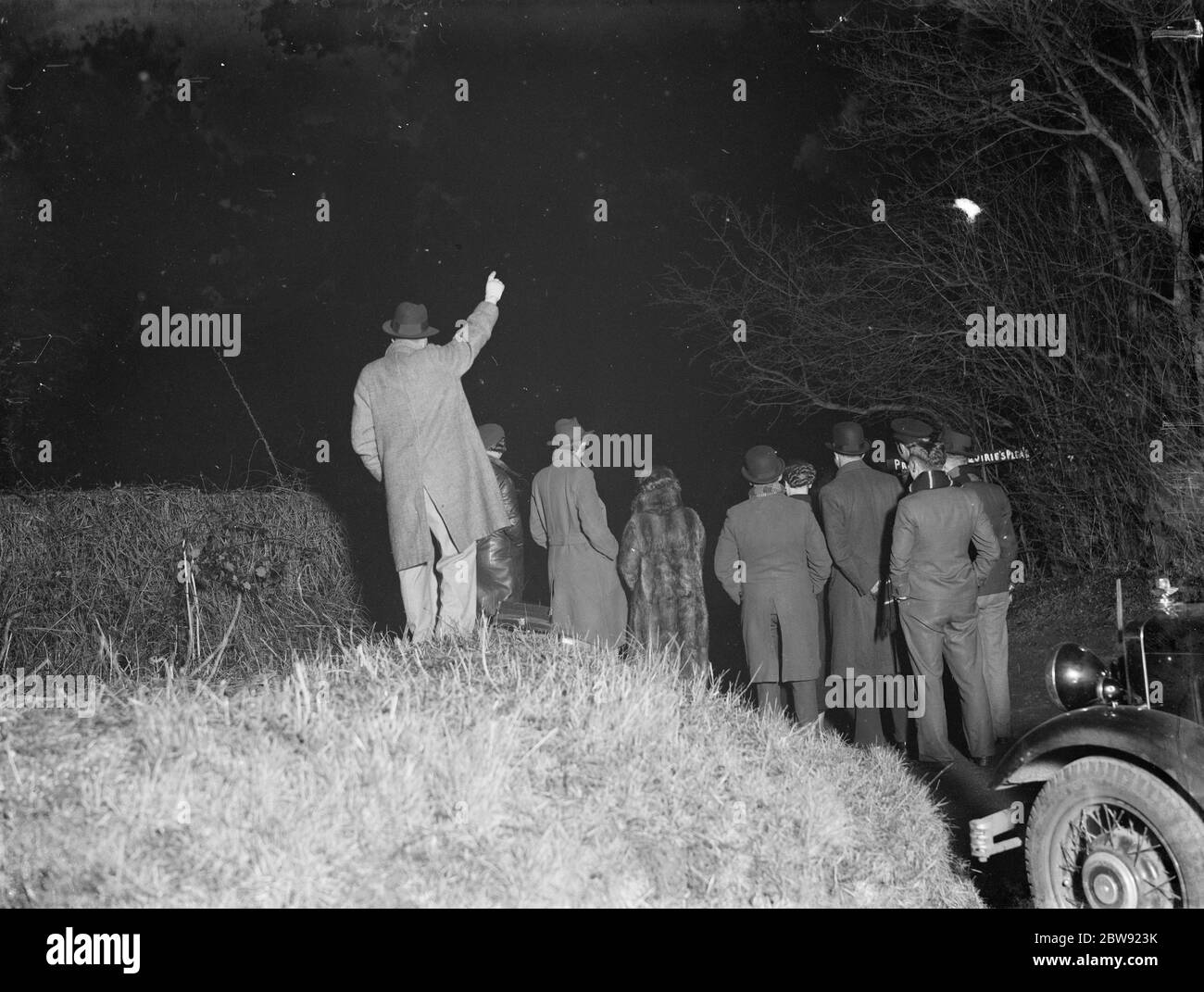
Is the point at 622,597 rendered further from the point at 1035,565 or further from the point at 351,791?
the point at 1035,565

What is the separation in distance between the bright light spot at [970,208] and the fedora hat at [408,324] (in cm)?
817

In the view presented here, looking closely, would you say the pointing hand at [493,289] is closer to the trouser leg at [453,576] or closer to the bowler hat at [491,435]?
the trouser leg at [453,576]

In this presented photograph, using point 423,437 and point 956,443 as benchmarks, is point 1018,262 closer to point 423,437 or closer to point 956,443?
point 956,443

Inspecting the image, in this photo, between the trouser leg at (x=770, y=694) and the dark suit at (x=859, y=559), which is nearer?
the trouser leg at (x=770, y=694)

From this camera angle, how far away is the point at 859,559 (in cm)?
736

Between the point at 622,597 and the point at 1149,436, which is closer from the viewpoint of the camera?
the point at 622,597

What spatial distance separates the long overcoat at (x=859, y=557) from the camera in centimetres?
735

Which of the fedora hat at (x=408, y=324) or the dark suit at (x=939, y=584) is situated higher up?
the fedora hat at (x=408, y=324)

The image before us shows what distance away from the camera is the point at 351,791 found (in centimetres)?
385

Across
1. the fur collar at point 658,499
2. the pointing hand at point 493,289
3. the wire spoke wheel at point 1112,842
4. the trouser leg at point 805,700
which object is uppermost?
the pointing hand at point 493,289

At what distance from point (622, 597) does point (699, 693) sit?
2466mm

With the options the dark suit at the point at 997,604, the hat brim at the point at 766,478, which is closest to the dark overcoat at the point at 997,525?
the dark suit at the point at 997,604

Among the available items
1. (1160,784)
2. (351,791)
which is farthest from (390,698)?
(1160,784)

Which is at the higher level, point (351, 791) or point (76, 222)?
point (76, 222)
